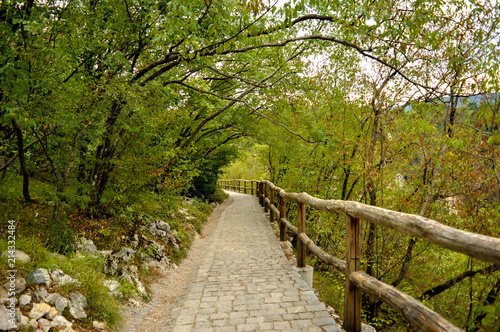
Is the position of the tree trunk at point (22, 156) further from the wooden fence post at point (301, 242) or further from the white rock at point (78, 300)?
the wooden fence post at point (301, 242)

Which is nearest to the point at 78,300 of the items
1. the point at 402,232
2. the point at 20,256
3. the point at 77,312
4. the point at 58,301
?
the point at 77,312

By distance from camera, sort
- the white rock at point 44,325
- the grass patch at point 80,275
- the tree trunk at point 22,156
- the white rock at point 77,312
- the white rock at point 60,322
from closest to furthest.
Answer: the white rock at point 44,325 < the white rock at point 60,322 < the white rock at point 77,312 < the grass patch at point 80,275 < the tree trunk at point 22,156

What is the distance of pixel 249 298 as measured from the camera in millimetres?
4074

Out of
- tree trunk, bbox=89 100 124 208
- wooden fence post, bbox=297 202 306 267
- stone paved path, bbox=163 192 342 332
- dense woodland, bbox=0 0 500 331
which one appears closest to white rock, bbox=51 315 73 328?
stone paved path, bbox=163 192 342 332

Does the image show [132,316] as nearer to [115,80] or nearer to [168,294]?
[168,294]

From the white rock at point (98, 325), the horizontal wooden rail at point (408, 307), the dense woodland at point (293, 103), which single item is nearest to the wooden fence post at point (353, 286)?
the horizontal wooden rail at point (408, 307)

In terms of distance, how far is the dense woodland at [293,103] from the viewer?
4082mm

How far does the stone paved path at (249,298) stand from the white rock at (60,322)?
1107 mm

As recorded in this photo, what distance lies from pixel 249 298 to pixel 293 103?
23.3 feet

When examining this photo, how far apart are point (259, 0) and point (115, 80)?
2831 mm

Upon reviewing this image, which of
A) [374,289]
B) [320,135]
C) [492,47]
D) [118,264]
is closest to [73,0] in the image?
[118,264]

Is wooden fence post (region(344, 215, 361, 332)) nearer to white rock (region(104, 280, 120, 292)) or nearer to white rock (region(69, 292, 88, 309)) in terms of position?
white rock (region(69, 292, 88, 309))

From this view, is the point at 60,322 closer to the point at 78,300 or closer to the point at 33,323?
the point at 33,323

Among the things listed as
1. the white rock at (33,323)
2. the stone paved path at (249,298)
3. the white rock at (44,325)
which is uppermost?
the white rock at (33,323)
